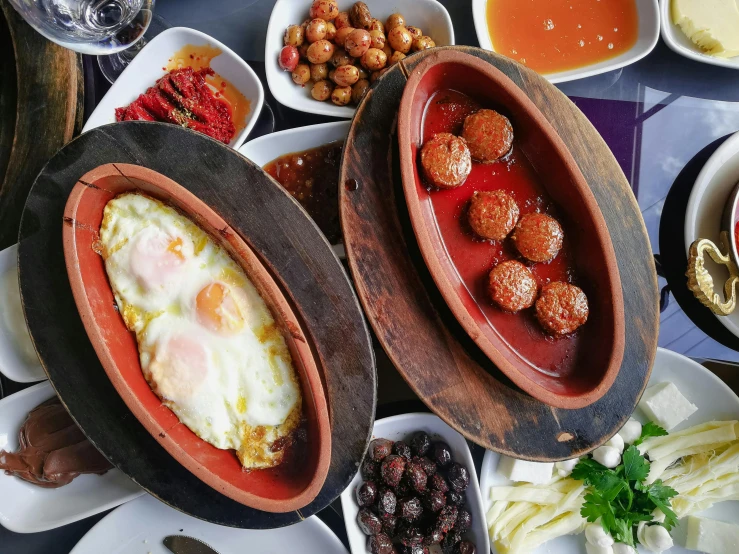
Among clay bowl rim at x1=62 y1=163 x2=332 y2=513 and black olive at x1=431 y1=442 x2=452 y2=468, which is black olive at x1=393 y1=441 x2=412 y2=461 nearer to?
black olive at x1=431 y1=442 x2=452 y2=468

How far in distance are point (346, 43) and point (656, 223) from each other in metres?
1.70

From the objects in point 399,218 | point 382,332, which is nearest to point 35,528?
point 382,332

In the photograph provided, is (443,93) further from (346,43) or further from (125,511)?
(125,511)

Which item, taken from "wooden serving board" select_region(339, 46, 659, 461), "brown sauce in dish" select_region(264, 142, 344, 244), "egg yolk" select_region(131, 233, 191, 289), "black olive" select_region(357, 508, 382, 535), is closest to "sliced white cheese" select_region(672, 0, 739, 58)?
"wooden serving board" select_region(339, 46, 659, 461)

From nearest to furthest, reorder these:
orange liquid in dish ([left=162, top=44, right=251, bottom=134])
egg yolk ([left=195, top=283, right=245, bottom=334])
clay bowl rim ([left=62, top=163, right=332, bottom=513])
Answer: clay bowl rim ([left=62, top=163, right=332, bottom=513]) < egg yolk ([left=195, top=283, right=245, bottom=334]) < orange liquid in dish ([left=162, top=44, right=251, bottom=134])

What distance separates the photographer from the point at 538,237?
2.07m

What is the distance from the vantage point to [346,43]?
2371 mm

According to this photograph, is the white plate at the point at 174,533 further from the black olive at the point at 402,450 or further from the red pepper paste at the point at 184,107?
the red pepper paste at the point at 184,107

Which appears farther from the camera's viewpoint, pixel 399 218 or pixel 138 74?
pixel 138 74

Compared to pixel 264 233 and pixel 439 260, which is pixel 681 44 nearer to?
pixel 439 260

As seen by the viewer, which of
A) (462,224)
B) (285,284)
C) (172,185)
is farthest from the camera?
(462,224)

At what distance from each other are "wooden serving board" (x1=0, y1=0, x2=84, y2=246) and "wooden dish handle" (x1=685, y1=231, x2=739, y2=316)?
107 inches

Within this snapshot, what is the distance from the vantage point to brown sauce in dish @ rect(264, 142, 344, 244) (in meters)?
2.41

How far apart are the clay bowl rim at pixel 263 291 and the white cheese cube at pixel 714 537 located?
1753mm
